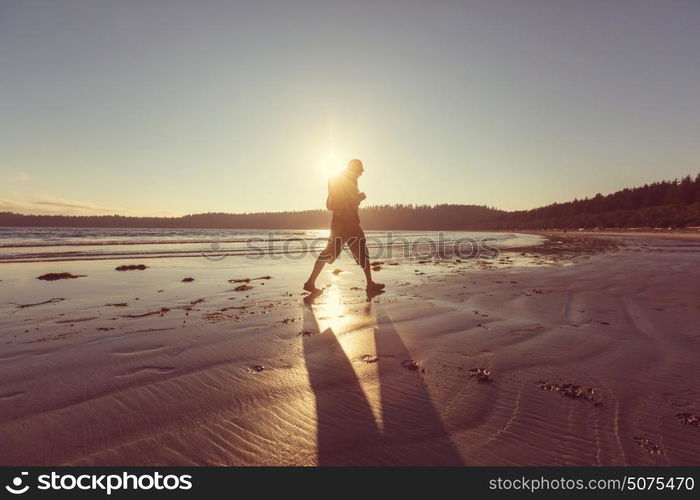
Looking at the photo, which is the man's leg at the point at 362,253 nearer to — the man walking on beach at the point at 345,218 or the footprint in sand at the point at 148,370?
the man walking on beach at the point at 345,218

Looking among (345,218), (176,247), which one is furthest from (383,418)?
(176,247)

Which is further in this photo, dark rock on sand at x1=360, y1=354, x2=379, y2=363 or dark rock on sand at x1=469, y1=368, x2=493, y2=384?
dark rock on sand at x1=360, y1=354, x2=379, y2=363

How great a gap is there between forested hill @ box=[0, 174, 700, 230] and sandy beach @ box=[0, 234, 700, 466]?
71508 mm

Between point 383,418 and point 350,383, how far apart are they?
54 cm

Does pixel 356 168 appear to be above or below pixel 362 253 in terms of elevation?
above

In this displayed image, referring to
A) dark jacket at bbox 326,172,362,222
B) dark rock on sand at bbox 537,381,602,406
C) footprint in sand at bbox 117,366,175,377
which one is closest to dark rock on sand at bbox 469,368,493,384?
dark rock on sand at bbox 537,381,602,406

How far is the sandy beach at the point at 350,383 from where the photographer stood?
1.73m

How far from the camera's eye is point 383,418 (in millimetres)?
2037

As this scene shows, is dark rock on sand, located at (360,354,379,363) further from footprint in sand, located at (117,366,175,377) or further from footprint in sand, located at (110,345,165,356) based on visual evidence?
footprint in sand, located at (110,345,165,356)

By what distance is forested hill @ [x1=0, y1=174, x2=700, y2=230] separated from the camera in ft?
210

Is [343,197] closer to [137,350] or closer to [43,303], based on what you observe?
[137,350]

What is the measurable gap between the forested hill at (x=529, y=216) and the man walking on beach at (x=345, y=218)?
7096 centimetres

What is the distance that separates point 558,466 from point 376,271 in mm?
8432

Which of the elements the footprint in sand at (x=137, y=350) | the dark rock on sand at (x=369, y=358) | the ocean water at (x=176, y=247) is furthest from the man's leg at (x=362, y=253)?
the ocean water at (x=176, y=247)
